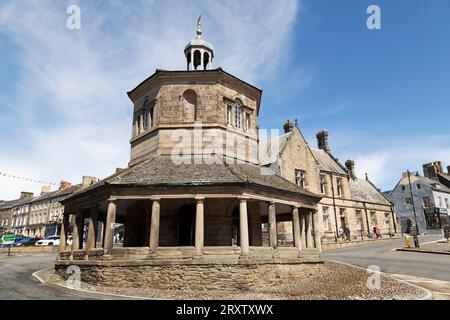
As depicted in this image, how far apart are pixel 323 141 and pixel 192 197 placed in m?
30.0

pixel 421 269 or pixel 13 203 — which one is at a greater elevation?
pixel 13 203

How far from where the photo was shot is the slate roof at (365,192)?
37.0 metres

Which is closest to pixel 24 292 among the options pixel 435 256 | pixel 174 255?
pixel 174 255

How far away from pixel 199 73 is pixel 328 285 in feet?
42.0

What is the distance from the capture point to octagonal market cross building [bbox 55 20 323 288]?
12.3 m

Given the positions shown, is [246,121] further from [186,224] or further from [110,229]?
[110,229]

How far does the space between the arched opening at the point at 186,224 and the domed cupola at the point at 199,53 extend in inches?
357

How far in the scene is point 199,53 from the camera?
19094 mm

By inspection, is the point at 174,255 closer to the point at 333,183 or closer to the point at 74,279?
the point at 74,279

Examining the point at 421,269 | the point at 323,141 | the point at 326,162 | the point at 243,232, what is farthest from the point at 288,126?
the point at 243,232

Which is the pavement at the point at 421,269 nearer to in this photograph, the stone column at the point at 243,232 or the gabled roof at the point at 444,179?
the stone column at the point at 243,232

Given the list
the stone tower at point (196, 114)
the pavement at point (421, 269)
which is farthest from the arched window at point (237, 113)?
the pavement at point (421, 269)

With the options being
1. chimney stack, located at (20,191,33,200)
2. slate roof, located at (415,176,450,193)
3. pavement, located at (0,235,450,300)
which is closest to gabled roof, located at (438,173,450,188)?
slate roof, located at (415,176,450,193)

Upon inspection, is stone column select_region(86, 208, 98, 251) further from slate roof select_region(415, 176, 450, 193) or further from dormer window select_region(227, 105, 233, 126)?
slate roof select_region(415, 176, 450, 193)
